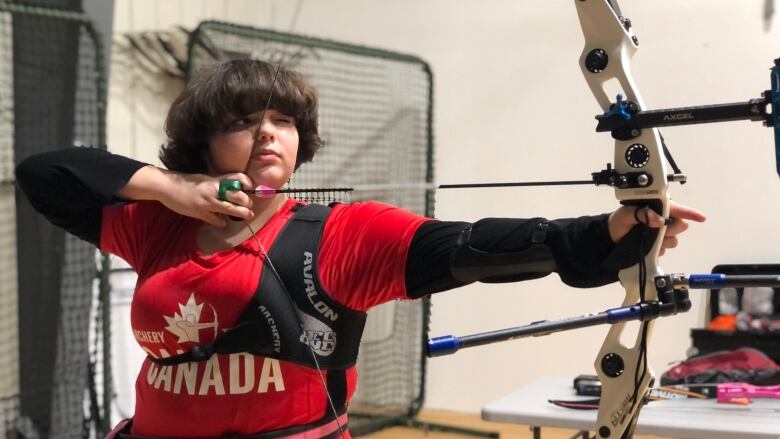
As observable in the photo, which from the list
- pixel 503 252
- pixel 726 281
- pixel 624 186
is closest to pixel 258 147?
pixel 503 252

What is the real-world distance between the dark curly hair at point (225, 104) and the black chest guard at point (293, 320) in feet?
0.75

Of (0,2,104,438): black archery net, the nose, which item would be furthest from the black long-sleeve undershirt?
(0,2,104,438): black archery net

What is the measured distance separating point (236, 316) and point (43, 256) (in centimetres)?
179

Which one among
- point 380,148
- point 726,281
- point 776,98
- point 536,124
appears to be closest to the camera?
point 776,98

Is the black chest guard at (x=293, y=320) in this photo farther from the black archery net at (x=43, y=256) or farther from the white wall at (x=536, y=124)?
the white wall at (x=536, y=124)

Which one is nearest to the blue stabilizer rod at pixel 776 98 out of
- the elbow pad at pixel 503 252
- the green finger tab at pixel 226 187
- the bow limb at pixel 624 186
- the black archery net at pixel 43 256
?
the bow limb at pixel 624 186

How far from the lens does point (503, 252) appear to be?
1.06 meters

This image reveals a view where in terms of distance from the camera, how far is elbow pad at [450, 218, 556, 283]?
40.9 inches

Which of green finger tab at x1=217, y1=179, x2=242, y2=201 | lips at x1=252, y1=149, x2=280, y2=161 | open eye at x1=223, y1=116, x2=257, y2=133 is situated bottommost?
green finger tab at x1=217, y1=179, x2=242, y2=201

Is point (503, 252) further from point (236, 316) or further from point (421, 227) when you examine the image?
point (236, 316)

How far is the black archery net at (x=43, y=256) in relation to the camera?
8.73 feet

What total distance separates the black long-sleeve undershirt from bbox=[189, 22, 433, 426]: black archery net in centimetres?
184

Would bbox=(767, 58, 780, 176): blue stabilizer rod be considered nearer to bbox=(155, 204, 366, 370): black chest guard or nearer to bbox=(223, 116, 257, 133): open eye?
bbox=(155, 204, 366, 370): black chest guard

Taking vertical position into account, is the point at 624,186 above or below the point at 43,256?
above
